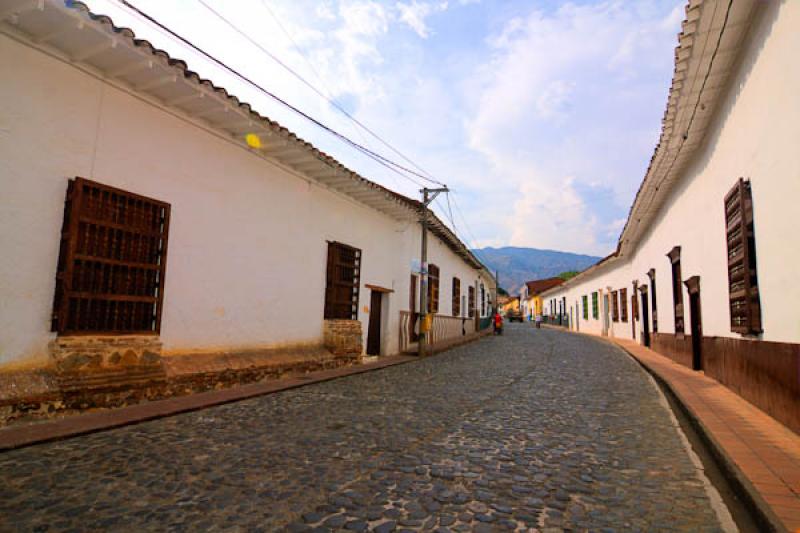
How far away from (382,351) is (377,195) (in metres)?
4.45

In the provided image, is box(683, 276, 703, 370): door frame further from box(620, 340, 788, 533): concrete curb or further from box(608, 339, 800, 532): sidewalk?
box(620, 340, 788, 533): concrete curb

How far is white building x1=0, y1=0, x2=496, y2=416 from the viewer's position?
15.8ft

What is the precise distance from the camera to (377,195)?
11141mm

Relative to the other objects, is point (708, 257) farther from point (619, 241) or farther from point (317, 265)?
point (619, 241)

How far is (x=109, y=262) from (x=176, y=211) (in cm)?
124

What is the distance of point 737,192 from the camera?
6203 mm

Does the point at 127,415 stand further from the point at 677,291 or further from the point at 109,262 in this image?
the point at 677,291

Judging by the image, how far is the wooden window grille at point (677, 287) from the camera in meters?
10.8

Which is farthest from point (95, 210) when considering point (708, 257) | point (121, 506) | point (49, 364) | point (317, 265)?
point (708, 257)

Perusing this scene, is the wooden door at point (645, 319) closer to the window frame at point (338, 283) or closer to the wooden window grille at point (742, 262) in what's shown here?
the wooden window grille at point (742, 262)

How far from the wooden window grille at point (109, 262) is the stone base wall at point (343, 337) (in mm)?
4295

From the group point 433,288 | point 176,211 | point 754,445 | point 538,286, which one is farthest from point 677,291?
point 538,286

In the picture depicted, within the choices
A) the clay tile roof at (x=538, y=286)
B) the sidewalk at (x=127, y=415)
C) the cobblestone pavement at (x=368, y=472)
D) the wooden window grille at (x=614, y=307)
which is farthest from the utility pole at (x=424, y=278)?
the clay tile roof at (x=538, y=286)

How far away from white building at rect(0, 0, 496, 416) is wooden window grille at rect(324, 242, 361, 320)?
24 cm
